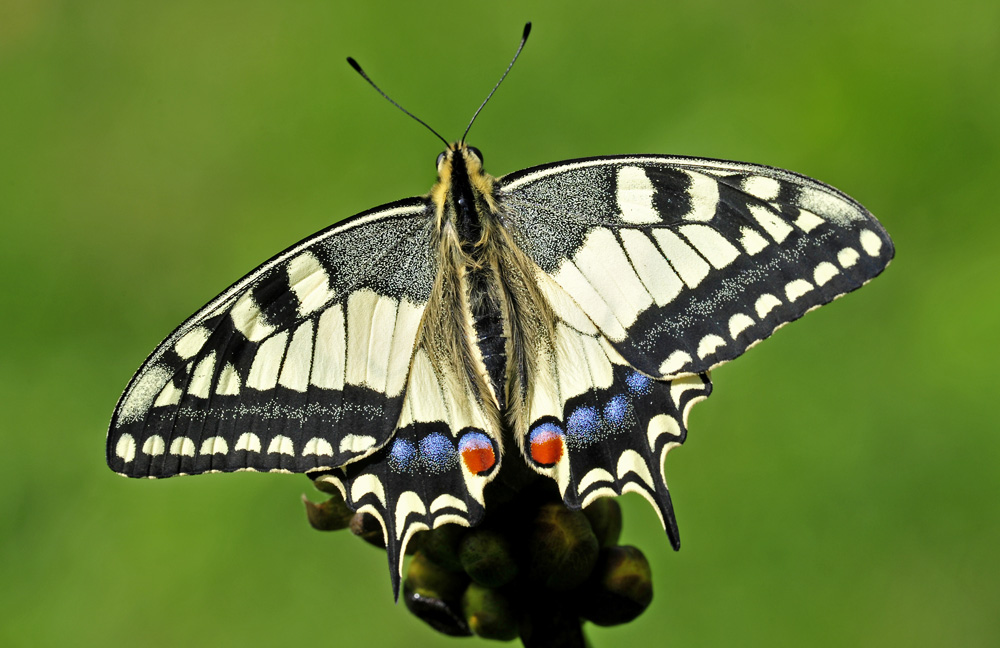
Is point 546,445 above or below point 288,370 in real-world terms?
below

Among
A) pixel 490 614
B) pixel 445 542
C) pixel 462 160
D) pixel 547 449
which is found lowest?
pixel 490 614

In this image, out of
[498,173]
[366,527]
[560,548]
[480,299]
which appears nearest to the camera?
[560,548]

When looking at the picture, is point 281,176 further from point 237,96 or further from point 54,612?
point 54,612

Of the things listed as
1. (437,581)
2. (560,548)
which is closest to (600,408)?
(560,548)

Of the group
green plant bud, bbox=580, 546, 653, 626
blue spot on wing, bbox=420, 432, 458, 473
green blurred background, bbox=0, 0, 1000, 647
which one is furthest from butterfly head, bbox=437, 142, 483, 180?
green blurred background, bbox=0, 0, 1000, 647

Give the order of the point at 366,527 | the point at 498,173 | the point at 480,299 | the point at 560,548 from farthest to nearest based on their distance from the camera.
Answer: the point at 498,173
the point at 480,299
the point at 366,527
the point at 560,548

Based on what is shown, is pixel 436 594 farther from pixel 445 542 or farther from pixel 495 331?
pixel 495 331

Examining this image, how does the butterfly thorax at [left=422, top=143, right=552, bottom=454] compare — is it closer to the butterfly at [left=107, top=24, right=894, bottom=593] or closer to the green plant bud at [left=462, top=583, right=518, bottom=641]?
the butterfly at [left=107, top=24, right=894, bottom=593]
